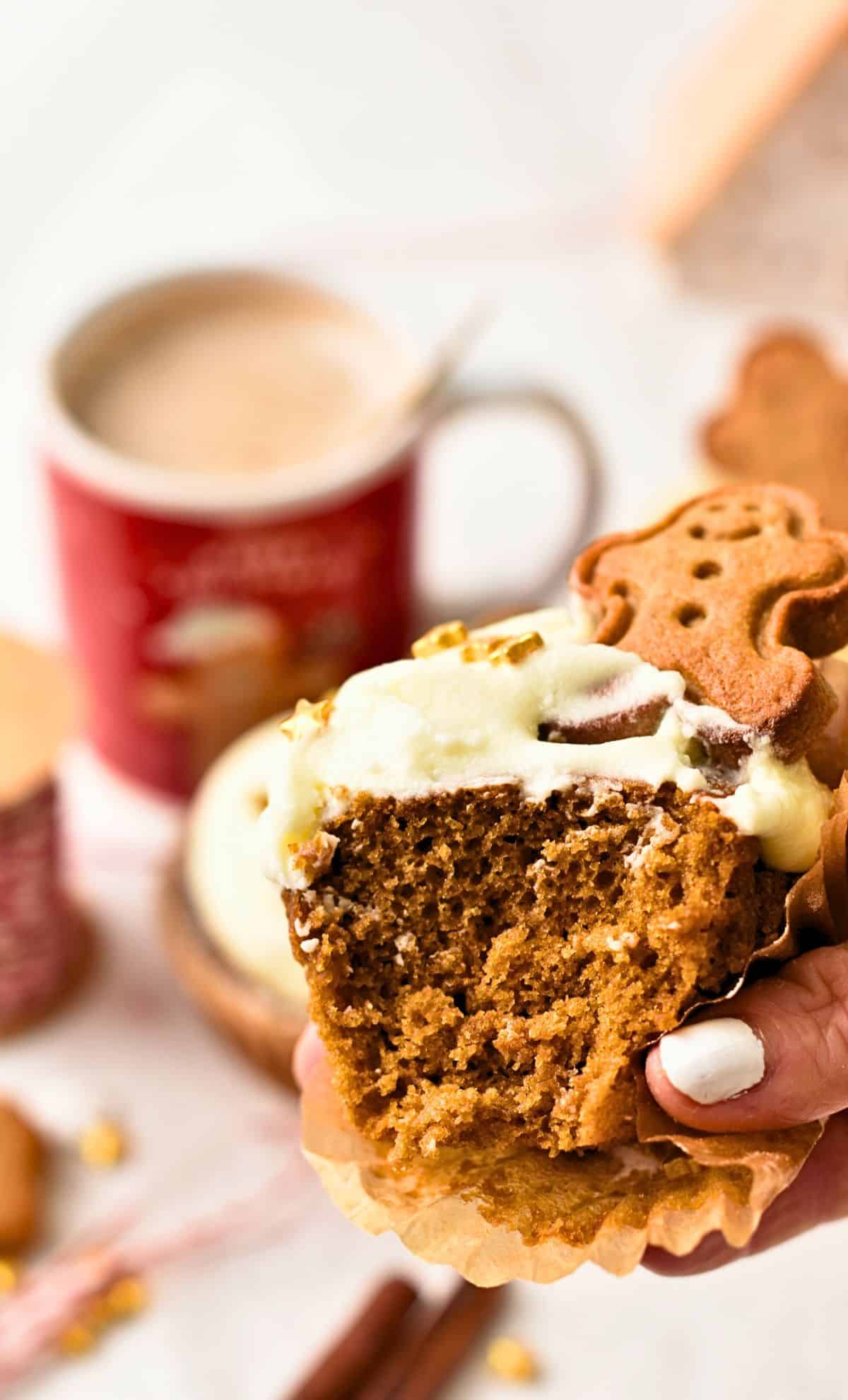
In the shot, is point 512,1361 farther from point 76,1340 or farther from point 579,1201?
point 579,1201

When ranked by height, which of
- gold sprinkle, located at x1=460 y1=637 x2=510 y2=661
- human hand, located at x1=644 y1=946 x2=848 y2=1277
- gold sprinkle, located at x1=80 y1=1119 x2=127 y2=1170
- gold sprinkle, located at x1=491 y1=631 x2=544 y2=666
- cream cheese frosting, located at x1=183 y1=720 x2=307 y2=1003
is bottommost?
gold sprinkle, located at x1=80 y1=1119 x2=127 y2=1170

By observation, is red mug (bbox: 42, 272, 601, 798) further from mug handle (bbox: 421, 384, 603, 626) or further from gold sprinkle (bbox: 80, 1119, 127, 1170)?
gold sprinkle (bbox: 80, 1119, 127, 1170)

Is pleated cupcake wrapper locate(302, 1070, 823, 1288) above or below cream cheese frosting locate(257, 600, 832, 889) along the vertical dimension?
below

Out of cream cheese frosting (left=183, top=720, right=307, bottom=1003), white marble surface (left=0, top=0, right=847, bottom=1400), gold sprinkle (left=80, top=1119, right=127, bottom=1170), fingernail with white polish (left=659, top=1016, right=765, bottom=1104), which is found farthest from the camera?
white marble surface (left=0, top=0, right=847, bottom=1400)

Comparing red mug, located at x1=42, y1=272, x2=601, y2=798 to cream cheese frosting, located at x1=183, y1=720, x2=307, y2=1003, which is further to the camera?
red mug, located at x1=42, y1=272, x2=601, y2=798

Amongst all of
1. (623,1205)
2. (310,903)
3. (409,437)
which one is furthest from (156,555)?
(623,1205)

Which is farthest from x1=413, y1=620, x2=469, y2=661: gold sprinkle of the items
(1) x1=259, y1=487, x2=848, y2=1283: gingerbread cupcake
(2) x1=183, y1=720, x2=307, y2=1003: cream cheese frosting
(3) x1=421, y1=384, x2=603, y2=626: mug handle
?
(3) x1=421, y1=384, x2=603, y2=626: mug handle
